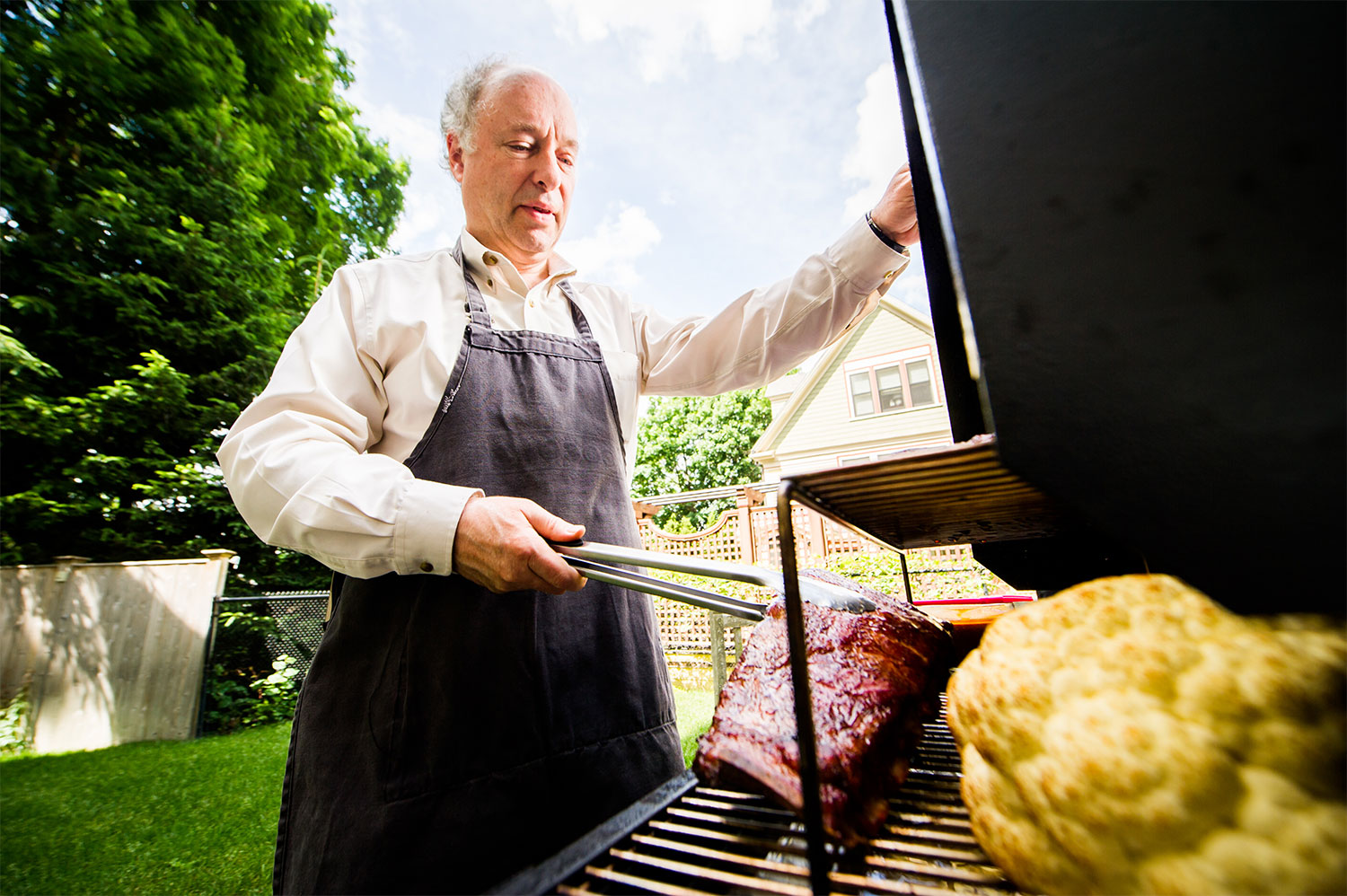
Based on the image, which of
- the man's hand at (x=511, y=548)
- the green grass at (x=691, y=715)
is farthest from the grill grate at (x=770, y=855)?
the green grass at (x=691, y=715)

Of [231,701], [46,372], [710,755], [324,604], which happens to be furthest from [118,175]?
[710,755]

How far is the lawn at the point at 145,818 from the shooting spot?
3.57 meters

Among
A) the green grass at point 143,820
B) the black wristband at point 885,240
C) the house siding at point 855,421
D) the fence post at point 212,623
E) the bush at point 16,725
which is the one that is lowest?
the green grass at point 143,820

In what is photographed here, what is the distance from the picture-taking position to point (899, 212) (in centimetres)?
160

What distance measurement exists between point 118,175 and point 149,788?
7.98m

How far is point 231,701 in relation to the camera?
24.3 ft

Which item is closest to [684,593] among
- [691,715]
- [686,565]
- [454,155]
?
[686,565]

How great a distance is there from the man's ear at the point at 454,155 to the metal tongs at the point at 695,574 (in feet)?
5.41

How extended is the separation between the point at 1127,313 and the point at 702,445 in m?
26.1

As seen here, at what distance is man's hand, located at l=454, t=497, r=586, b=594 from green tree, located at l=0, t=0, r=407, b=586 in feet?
30.0

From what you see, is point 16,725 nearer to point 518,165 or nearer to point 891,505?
point 518,165

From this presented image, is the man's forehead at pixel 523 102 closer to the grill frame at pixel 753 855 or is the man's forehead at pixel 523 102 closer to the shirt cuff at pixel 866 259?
the shirt cuff at pixel 866 259

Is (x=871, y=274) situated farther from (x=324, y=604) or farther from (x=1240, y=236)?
(x=324, y=604)

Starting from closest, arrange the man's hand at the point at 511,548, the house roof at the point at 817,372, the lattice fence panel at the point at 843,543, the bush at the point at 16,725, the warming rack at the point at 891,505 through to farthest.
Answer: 1. the warming rack at the point at 891,505
2. the man's hand at the point at 511,548
3. the bush at the point at 16,725
4. the lattice fence panel at the point at 843,543
5. the house roof at the point at 817,372
